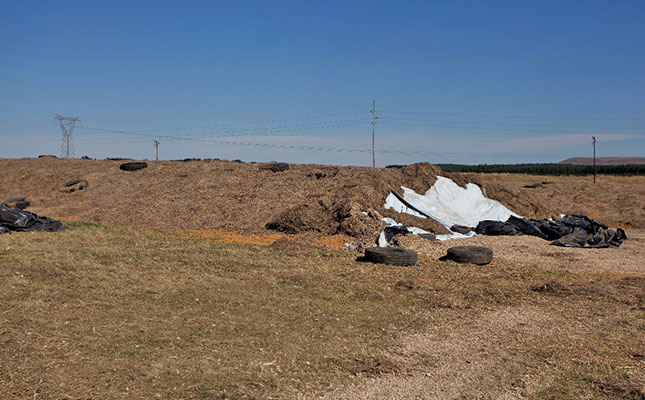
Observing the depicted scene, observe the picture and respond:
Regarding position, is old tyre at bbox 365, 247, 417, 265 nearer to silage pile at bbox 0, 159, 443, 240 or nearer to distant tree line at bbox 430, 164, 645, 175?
silage pile at bbox 0, 159, 443, 240

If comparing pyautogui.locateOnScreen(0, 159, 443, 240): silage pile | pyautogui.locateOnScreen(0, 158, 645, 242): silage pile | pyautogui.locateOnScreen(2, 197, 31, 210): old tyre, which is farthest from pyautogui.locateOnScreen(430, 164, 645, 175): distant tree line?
pyautogui.locateOnScreen(2, 197, 31, 210): old tyre

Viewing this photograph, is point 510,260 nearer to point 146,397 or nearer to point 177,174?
point 146,397

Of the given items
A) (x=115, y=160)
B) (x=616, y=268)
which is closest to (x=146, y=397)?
(x=616, y=268)

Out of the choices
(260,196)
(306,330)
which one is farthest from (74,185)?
(306,330)

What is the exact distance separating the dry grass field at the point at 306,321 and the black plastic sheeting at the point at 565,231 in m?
1.01

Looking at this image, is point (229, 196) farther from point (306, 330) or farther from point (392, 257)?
point (306, 330)

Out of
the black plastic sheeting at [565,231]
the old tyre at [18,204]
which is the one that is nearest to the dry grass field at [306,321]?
the black plastic sheeting at [565,231]

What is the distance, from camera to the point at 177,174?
26516mm

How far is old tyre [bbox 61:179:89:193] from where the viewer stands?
26.7 metres

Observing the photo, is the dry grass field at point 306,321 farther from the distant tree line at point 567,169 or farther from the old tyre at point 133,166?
the distant tree line at point 567,169

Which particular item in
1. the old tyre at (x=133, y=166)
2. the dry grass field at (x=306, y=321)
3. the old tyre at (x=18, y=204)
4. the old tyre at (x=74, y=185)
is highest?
the old tyre at (x=133, y=166)

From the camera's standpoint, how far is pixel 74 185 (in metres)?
27.2

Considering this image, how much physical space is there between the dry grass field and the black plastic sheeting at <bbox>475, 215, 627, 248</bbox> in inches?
39.7

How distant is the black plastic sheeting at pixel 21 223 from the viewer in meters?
14.3
